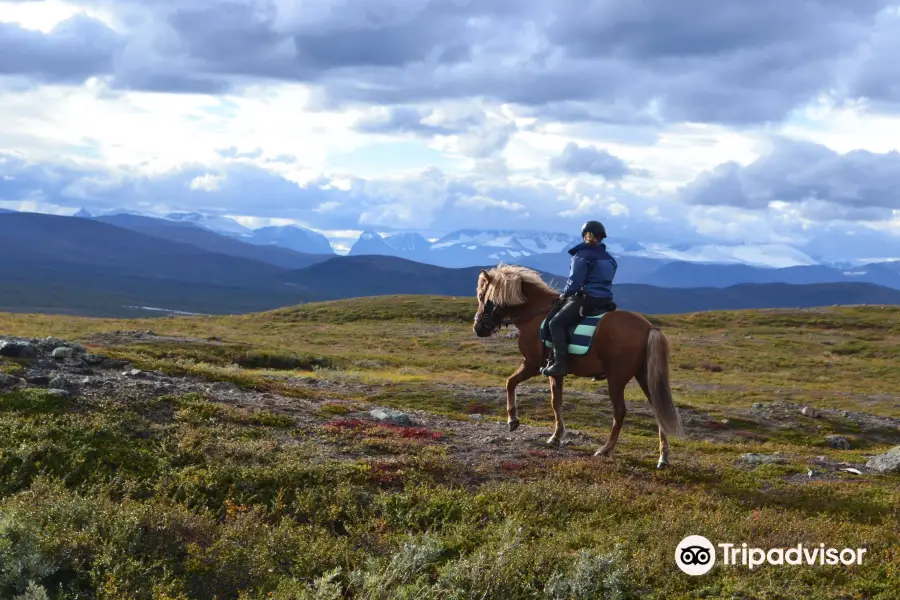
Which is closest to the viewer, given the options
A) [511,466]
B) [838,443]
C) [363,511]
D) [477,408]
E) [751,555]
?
[751,555]

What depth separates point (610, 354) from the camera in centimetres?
1536

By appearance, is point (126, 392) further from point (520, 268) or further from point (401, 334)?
point (401, 334)

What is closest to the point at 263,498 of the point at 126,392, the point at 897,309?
the point at 126,392

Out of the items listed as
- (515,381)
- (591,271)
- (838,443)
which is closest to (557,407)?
(515,381)

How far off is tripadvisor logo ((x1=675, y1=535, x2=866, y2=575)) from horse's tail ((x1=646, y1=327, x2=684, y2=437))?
16.5 feet

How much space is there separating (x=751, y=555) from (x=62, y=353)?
56.2 ft

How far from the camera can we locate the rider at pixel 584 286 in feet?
50.5

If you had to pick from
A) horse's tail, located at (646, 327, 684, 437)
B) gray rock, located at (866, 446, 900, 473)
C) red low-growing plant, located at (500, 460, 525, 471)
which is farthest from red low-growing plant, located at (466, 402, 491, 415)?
red low-growing plant, located at (500, 460, 525, 471)

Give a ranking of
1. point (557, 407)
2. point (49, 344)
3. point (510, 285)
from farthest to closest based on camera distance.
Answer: point (49, 344) → point (510, 285) → point (557, 407)

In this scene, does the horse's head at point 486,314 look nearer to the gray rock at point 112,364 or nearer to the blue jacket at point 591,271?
the blue jacket at point 591,271

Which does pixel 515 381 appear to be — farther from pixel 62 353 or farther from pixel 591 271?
pixel 62 353

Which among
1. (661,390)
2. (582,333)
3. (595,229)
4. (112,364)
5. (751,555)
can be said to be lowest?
(751,555)

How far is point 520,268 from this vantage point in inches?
703

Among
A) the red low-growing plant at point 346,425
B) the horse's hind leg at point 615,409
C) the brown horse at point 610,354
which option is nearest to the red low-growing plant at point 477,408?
the brown horse at point 610,354
